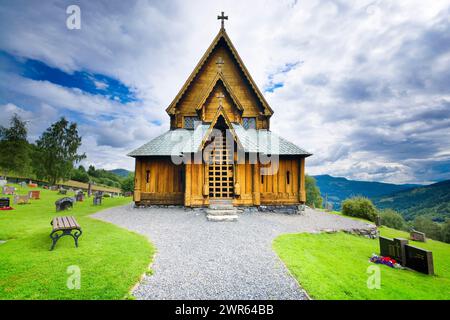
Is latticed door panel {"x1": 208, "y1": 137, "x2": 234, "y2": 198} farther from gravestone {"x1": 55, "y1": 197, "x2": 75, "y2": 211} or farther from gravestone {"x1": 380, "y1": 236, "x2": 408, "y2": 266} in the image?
gravestone {"x1": 55, "y1": 197, "x2": 75, "y2": 211}

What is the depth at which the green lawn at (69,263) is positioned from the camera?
4133 mm

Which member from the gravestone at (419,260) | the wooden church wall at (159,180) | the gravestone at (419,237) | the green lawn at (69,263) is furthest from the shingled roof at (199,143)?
the gravestone at (419,237)

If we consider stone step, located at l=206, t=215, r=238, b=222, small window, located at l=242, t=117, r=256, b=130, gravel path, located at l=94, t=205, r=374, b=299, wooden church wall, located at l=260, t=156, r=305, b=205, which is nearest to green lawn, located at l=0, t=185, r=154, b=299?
gravel path, located at l=94, t=205, r=374, b=299

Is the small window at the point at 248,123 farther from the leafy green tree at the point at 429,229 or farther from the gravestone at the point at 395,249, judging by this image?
the leafy green tree at the point at 429,229

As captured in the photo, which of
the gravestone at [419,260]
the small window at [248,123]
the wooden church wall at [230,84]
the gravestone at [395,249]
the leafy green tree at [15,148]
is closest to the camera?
the gravestone at [419,260]

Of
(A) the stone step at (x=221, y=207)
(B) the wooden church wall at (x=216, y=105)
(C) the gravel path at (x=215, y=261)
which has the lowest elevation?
(C) the gravel path at (x=215, y=261)

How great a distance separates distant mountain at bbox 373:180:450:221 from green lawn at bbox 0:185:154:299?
119980mm

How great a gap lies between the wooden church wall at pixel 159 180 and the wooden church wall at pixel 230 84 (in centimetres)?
450

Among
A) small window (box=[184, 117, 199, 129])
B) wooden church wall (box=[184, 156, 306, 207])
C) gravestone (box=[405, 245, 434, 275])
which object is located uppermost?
small window (box=[184, 117, 199, 129])

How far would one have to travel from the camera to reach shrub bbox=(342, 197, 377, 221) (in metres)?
17.6

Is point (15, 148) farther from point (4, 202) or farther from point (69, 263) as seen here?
point (69, 263)

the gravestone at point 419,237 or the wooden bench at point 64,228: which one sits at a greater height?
the wooden bench at point 64,228
